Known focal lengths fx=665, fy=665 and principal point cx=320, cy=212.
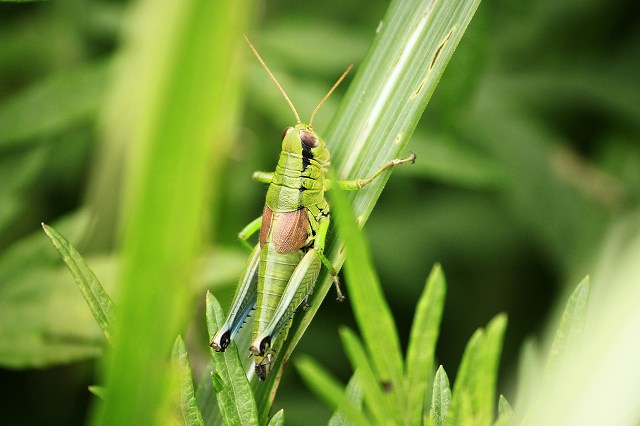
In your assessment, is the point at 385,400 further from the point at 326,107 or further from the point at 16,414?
the point at 16,414

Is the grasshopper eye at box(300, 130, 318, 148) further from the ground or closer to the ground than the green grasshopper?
further from the ground

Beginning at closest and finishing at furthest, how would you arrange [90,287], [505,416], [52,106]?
[505,416], [90,287], [52,106]

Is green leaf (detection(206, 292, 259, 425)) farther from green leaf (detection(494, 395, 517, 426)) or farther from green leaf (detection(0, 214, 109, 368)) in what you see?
green leaf (detection(0, 214, 109, 368))

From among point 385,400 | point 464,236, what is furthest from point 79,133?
point 385,400

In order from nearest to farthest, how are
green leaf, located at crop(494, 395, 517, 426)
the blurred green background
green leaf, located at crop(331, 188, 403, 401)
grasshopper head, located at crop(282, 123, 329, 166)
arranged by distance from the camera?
green leaf, located at crop(331, 188, 403, 401), green leaf, located at crop(494, 395, 517, 426), grasshopper head, located at crop(282, 123, 329, 166), the blurred green background

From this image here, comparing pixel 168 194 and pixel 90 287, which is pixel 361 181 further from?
pixel 168 194

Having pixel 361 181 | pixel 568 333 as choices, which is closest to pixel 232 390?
pixel 568 333

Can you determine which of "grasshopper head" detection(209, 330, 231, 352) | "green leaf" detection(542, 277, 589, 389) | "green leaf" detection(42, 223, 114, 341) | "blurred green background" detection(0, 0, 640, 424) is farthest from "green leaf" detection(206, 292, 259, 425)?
"blurred green background" detection(0, 0, 640, 424)
